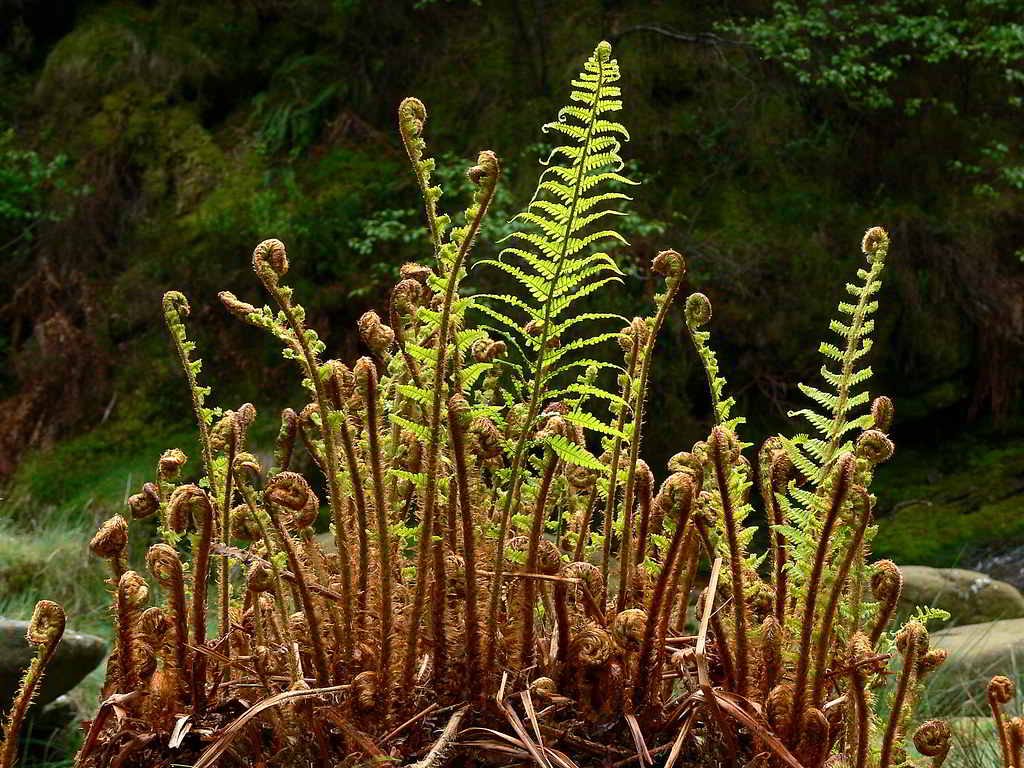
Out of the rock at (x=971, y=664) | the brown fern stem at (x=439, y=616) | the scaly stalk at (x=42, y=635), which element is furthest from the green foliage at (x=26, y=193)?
the brown fern stem at (x=439, y=616)

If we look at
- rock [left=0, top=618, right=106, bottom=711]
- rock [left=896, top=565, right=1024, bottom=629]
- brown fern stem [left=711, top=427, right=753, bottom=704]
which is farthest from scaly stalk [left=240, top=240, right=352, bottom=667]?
rock [left=896, top=565, right=1024, bottom=629]

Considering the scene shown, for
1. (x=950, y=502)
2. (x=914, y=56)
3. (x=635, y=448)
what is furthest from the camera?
(x=914, y=56)

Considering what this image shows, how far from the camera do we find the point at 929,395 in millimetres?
6109

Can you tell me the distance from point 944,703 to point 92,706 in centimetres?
250

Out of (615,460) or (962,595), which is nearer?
(615,460)

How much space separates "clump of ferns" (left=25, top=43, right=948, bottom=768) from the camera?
0.76 metres

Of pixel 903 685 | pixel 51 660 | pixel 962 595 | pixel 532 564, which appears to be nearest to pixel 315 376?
pixel 532 564

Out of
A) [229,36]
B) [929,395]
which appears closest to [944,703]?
[929,395]

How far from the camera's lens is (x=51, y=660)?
2.77m

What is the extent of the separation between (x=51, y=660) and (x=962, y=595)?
11.7 feet

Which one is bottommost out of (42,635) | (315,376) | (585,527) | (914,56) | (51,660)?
(51,660)

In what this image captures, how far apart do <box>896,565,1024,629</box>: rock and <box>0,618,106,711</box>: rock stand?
123 inches

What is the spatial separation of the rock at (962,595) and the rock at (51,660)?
10.3 feet

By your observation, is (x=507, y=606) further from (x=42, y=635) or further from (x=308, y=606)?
(x=42, y=635)
